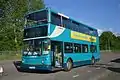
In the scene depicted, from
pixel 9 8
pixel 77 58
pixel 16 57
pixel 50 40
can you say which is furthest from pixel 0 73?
pixel 9 8

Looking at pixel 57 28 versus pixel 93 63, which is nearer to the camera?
pixel 57 28

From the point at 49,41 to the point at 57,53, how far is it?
1841 millimetres

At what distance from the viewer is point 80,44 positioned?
22.6 metres

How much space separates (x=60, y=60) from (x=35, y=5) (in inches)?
1729

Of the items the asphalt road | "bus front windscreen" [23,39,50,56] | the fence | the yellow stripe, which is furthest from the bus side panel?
the fence

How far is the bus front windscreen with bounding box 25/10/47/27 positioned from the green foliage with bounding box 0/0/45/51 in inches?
1239

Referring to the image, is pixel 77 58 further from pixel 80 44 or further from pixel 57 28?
pixel 57 28

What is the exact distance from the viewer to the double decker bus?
17.3m

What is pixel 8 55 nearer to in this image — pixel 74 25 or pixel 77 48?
pixel 77 48

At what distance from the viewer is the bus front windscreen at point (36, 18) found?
17.8m

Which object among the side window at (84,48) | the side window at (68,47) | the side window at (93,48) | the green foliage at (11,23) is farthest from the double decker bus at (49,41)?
the green foliage at (11,23)

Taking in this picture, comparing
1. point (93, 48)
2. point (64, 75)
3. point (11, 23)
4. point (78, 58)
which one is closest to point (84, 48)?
point (78, 58)

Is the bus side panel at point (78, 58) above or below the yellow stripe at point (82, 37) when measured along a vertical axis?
below

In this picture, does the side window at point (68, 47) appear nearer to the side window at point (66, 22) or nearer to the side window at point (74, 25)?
the side window at point (66, 22)
